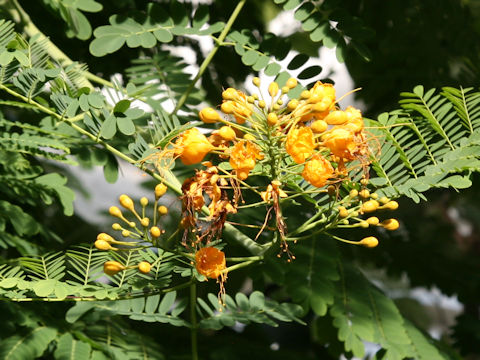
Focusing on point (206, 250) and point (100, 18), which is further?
point (100, 18)

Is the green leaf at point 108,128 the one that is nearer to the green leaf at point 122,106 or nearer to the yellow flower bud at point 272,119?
the green leaf at point 122,106

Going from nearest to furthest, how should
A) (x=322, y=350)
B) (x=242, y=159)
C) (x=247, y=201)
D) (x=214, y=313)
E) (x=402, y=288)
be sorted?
(x=242, y=159), (x=214, y=313), (x=247, y=201), (x=322, y=350), (x=402, y=288)

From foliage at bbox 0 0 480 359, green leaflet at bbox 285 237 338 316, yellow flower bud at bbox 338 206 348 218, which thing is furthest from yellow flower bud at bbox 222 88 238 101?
green leaflet at bbox 285 237 338 316

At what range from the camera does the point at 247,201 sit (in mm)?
1637

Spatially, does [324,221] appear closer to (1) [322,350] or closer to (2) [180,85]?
(2) [180,85]

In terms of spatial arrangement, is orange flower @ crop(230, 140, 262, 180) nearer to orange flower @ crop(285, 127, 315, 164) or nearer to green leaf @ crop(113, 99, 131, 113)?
orange flower @ crop(285, 127, 315, 164)

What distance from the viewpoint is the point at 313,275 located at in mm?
1740

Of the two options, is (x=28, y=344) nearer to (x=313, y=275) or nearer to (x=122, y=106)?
(x=122, y=106)

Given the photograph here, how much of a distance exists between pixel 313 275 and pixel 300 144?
2.59ft

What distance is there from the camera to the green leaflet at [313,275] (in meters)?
1.68

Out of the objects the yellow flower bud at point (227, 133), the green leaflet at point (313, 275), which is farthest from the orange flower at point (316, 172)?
the green leaflet at point (313, 275)

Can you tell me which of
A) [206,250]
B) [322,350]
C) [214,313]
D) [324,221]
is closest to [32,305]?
[214,313]

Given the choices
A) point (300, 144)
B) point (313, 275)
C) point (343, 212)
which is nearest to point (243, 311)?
point (313, 275)

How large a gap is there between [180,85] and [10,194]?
0.60 m
